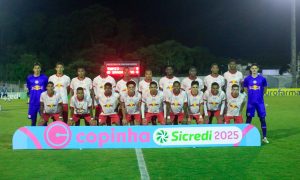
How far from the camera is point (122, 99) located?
1041 centimetres

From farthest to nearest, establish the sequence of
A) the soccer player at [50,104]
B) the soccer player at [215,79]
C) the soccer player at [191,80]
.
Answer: the soccer player at [191,80] < the soccer player at [215,79] < the soccer player at [50,104]

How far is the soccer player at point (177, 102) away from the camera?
10.3 metres

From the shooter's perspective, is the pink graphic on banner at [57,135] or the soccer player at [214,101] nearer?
the pink graphic on banner at [57,135]

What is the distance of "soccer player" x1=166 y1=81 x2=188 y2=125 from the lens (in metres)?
10.3

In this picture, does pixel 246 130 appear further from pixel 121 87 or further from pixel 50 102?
pixel 50 102

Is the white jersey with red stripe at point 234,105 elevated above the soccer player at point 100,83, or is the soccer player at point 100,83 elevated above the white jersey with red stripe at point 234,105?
the soccer player at point 100,83

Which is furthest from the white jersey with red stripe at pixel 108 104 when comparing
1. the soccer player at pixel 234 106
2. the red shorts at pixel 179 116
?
the soccer player at pixel 234 106

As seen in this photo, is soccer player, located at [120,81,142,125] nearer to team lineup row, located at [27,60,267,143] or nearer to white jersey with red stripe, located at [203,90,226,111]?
team lineup row, located at [27,60,267,143]

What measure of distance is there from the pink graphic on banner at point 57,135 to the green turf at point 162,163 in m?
0.18

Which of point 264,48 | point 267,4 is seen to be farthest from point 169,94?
point 264,48

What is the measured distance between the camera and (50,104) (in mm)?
9906

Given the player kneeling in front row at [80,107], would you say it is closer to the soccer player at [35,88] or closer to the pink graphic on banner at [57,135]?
the soccer player at [35,88]

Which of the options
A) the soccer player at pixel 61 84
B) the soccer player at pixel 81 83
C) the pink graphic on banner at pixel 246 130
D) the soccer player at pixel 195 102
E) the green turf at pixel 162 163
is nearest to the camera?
the green turf at pixel 162 163

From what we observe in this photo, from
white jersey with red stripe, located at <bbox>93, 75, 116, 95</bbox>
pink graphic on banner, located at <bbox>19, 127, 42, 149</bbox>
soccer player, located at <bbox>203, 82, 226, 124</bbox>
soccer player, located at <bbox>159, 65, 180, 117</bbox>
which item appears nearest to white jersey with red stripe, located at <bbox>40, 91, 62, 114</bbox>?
pink graphic on banner, located at <bbox>19, 127, 42, 149</bbox>
